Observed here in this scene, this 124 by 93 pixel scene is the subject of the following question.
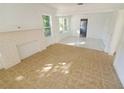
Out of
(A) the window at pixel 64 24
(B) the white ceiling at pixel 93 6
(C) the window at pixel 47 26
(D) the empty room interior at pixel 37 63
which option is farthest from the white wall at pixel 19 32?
(A) the window at pixel 64 24

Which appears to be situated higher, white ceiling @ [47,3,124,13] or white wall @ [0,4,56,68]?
white ceiling @ [47,3,124,13]

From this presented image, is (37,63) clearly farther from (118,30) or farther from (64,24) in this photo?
(64,24)

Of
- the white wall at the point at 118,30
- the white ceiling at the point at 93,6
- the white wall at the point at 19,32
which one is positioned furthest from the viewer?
the white wall at the point at 118,30

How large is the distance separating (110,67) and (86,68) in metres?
0.79

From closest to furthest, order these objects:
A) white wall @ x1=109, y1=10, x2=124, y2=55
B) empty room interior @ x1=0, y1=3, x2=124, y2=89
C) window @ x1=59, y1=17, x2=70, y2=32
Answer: empty room interior @ x1=0, y1=3, x2=124, y2=89
white wall @ x1=109, y1=10, x2=124, y2=55
window @ x1=59, y1=17, x2=70, y2=32

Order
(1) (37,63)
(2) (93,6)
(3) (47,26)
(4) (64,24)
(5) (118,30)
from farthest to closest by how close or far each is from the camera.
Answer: (4) (64,24) < (3) (47,26) < (2) (93,6) < (5) (118,30) < (1) (37,63)

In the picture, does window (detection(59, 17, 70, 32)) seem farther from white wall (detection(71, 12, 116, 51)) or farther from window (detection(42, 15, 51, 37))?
window (detection(42, 15, 51, 37))

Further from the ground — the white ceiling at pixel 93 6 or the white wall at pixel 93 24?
the white ceiling at pixel 93 6

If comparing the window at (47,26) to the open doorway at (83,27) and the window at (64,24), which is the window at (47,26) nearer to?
the window at (64,24)

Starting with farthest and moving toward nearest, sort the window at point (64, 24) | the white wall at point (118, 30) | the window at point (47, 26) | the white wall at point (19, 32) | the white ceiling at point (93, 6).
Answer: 1. the window at point (64, 24)
2. the window at point (47, 26)
3. the white wall at point (118, 30)
4. the white ceiling at point (93, 6)
5. the white wall at point (19, 32)

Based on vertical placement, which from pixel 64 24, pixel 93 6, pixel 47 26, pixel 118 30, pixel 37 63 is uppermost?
pixel 93 6

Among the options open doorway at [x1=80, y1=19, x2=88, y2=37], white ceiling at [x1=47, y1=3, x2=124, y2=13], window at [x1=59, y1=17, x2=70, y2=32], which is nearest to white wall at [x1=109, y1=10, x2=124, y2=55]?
white ceiling at [x1=47, y1=3, x2=124, y2=13]

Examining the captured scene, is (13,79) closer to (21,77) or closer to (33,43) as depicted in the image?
(21,77)

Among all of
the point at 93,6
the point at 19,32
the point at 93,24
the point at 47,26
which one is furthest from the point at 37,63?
the point at 93,24
